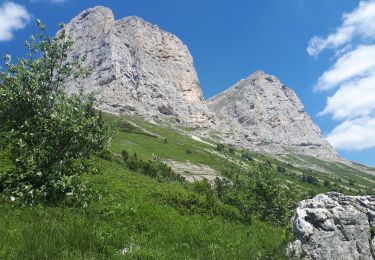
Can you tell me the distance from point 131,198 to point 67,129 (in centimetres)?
952

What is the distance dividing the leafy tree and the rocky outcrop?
1256 cm

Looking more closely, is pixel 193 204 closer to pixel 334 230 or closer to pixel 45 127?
pixel 334 230

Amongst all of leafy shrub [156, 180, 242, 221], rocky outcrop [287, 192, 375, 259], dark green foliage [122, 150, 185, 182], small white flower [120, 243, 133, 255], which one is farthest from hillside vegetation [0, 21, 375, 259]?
dark green foliage [122, 150, 185, 182]

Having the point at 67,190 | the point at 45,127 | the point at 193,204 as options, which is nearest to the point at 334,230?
the point at 193,204

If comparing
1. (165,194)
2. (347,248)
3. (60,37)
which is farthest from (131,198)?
(347,248)

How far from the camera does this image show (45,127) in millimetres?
21078

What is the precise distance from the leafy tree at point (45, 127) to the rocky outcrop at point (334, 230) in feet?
41.2

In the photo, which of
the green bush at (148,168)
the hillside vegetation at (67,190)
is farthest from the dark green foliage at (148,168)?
the hillside vegetation at (67,190)

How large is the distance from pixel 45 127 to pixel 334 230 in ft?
56.1

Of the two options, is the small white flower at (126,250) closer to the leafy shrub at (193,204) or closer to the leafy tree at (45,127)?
the leafy tree at (45,127)

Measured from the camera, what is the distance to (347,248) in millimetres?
23672

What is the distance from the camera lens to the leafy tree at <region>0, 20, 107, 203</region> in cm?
2091

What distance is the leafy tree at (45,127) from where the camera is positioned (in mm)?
20906

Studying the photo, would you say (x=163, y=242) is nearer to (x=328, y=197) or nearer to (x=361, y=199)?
(x=328, y=197)
